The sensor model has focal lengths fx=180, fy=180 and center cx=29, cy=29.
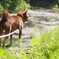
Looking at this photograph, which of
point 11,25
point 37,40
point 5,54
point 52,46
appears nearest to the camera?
point 5,54

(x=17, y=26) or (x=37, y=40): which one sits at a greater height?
(x=37, y=40)

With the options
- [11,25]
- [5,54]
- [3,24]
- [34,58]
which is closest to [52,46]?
[34,58]

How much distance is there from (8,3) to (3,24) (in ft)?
48.9

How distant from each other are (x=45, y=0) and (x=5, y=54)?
2999 cm

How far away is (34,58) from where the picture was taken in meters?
1.45

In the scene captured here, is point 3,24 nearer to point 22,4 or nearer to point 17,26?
point 17,26

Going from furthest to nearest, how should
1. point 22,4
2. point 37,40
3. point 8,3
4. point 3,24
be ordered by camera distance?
point 22,4 < point 8,3 < point 3,24 < point 37,40

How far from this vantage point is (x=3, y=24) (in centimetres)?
591

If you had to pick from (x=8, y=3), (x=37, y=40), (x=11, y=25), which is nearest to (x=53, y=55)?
(x=37, y=40)

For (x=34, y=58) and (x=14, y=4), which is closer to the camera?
(x=34, y=58)

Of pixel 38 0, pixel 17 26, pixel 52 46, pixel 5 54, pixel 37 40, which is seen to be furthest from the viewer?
pixel 38 0

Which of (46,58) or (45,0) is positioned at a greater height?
(46,58)

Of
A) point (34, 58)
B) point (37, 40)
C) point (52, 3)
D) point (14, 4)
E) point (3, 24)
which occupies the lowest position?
point (52, 3)

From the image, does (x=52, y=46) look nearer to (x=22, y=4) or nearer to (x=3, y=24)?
(x=3, y=24)
